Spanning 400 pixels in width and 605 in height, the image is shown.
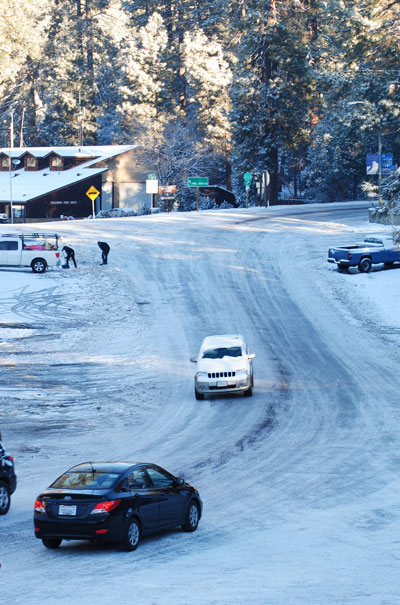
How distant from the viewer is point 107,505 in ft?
37.0

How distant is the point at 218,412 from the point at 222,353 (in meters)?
2.56

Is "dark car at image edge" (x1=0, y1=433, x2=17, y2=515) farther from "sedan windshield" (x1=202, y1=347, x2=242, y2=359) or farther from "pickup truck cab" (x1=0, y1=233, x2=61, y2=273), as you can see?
"pickup truck cab" (x1=0, y1=233, x2=61, y2=273)

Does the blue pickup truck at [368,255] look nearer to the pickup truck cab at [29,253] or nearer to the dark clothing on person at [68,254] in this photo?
the dark clothing on person at [68,254]

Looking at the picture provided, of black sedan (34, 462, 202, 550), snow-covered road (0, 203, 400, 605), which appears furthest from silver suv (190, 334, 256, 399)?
black sedan (34, 462, 202, 550)

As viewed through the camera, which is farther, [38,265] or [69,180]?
[69,180]

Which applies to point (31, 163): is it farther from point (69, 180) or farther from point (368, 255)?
point (368, 255)

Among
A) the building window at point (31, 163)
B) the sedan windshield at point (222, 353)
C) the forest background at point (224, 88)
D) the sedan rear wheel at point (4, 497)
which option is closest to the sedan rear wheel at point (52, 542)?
the sedan rear wheel at point (4, 497)

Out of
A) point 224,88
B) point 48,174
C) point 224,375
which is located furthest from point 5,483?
point 224,88

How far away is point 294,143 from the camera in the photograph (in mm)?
76375

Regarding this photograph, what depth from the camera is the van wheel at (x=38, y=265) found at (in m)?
44.1

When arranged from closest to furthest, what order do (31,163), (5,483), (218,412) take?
1. (5,483)
2. (218,412)
3. (31,163)

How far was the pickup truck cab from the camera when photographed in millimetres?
44125

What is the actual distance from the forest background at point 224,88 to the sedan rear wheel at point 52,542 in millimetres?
37801

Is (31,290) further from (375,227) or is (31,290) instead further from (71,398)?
(375,227)
